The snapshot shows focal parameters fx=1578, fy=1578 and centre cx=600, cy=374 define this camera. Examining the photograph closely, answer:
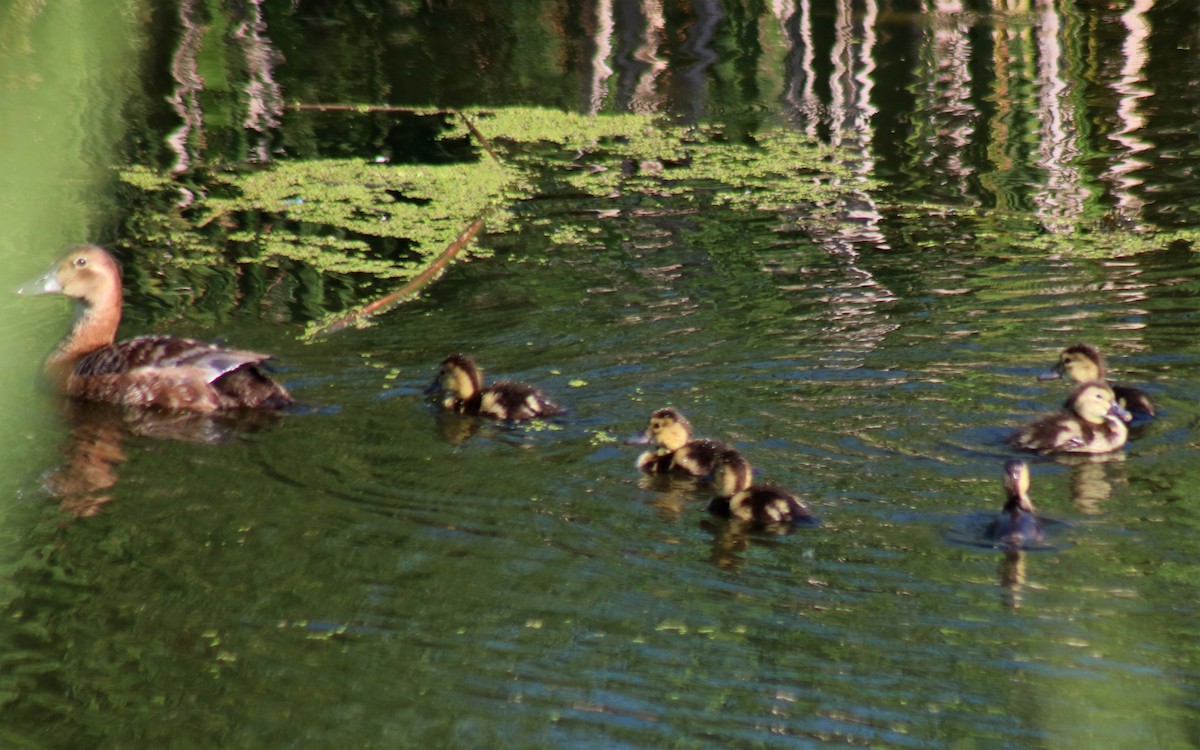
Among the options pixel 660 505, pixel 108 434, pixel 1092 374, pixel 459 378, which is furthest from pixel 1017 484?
pixel 108 434

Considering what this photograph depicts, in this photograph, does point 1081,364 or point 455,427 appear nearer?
point 455,427

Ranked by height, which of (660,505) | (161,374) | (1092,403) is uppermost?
(161,374)

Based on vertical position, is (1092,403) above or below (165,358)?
below

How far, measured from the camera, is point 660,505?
15.2 feet

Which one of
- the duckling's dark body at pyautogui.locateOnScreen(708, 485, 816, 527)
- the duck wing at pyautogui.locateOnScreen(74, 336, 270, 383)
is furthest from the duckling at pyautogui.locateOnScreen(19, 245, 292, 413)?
the duckling's dark body at pyautogui.locateOnScreen(708, 485, 816, 527)

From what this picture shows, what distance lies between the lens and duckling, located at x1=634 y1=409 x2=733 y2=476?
4.84 metres

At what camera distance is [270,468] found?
4.82 meters

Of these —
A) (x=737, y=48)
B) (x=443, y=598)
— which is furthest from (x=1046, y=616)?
(x=737, y=48)

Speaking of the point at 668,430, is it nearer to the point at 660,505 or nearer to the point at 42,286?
the point at 660,505

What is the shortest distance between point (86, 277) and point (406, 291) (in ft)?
4.37

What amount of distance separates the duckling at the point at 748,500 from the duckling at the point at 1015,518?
502 mm

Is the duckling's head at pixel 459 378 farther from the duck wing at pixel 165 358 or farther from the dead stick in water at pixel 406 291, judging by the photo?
the dead stick in water at pixel 406 291

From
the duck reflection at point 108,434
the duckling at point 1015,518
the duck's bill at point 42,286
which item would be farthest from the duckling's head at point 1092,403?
the duck's bill at point 42,286

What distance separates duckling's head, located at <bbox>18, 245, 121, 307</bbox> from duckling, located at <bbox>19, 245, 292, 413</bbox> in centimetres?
14
